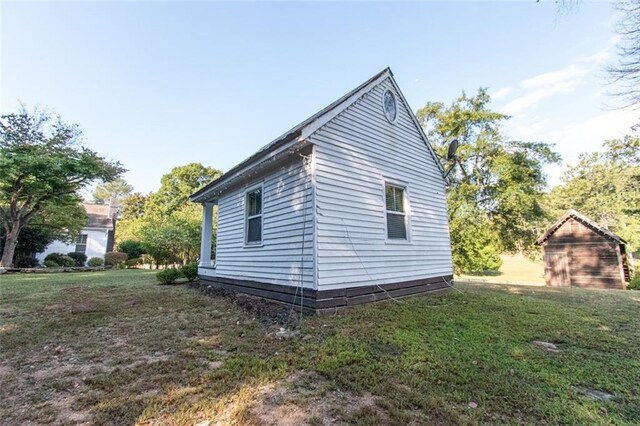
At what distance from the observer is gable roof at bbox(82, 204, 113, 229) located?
1032 inches

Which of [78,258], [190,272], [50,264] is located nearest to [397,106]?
[190,272]

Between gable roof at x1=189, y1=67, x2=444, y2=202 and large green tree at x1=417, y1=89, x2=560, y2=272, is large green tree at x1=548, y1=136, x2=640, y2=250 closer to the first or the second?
large green tree at x1=417, y1=89, x2=560, y2=272

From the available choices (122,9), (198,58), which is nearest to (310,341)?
(122,9)

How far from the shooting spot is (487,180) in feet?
64.5

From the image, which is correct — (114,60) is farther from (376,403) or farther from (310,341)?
(376,403)

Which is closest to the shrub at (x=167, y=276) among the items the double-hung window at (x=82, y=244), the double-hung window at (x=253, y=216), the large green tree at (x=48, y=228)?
the double-hung window at (x=253, y=216)

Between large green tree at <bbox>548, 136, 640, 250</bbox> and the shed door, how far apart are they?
5550 millimetres

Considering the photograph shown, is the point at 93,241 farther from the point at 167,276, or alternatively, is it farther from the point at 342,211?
the point at 342,211

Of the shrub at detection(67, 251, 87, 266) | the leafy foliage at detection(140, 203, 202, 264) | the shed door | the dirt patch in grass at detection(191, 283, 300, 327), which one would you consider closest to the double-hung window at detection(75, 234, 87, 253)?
the shrub at detection(67, 251, 87, 266)

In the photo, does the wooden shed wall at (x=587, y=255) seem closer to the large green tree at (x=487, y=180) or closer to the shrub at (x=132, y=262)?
the large green tree at (x=487, y=180)

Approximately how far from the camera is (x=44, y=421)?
6.95 ft

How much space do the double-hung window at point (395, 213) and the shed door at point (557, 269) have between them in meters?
16.6

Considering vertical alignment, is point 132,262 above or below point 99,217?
below

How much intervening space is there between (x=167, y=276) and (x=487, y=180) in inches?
781
